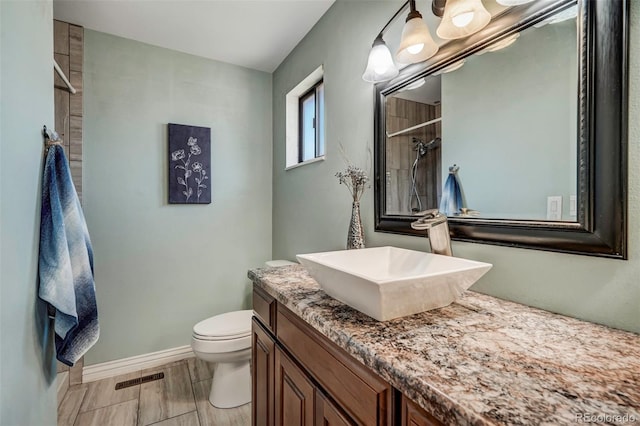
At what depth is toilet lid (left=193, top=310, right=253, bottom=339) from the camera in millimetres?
1808

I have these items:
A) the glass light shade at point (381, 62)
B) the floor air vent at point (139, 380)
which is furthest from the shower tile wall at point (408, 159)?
the floor air vent at point (139, 380)

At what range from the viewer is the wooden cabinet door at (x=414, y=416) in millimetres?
500

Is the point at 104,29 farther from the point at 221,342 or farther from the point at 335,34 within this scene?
the point at 221,342

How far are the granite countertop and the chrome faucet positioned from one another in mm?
192

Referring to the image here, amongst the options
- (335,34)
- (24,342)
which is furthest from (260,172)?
(24,342)

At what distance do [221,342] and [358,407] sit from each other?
1354 mm

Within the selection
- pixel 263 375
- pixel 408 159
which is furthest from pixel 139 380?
pixel 408 159

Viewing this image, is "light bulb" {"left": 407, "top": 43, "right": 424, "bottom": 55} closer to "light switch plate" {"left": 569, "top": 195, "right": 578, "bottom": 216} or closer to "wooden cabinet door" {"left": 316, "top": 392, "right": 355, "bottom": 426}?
"light switch plate" {"left": 569, "top": 195, "right": 578, "bottom": 216}

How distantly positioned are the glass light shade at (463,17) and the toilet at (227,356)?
6.11 feet

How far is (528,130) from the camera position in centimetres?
90

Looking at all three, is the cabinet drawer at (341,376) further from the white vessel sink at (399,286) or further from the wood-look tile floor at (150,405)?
the wood-look tile floor at (150,405)

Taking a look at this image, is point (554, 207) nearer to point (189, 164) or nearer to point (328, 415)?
point (328, 415)

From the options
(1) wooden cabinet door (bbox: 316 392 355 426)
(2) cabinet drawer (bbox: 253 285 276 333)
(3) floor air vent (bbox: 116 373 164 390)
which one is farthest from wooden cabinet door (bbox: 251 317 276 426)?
(3) floor air vent (bbox: 116 373 164 390)

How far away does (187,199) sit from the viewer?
93.7 inches
